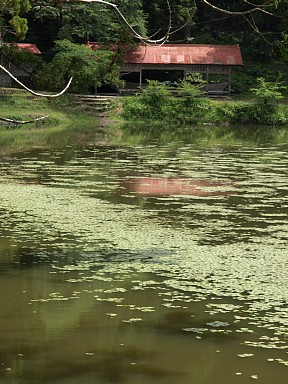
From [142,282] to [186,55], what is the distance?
115 feet

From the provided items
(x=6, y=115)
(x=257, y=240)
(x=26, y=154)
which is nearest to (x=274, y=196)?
(x=257, y=240)

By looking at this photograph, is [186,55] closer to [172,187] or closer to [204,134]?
[204,134]

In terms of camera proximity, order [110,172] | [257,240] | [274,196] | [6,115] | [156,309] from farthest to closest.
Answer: [6,115]
[110,172]
[274,196]
[257,240]
[156,309]

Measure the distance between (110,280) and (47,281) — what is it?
69cm

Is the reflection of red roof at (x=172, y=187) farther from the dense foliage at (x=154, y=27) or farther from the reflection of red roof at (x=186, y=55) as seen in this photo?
the reflection of red roof at (x=186, y=55)

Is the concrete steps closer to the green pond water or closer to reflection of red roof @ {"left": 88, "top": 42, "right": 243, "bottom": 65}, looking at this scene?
reflection of red roof @ {"left": 88, "top": 42, "right": 243, "bottom": 65}

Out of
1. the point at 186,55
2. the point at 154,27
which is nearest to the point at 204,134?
the point at 186,55

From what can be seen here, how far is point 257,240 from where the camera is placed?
37.8 ft

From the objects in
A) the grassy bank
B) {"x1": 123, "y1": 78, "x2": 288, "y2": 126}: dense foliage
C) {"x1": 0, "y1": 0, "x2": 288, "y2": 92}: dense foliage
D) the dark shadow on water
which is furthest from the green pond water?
{"x1": 123, "y1": 78, "x2": 288, "y2": 126}: dense foliage

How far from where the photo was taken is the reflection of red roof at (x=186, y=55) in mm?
42781

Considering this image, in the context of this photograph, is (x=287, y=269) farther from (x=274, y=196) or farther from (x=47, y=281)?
(x=274, y=196)

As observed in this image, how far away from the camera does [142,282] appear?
29.8ft

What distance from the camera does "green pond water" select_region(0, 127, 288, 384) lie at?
268 inches

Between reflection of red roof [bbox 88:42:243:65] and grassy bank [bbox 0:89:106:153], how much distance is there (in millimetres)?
5801
